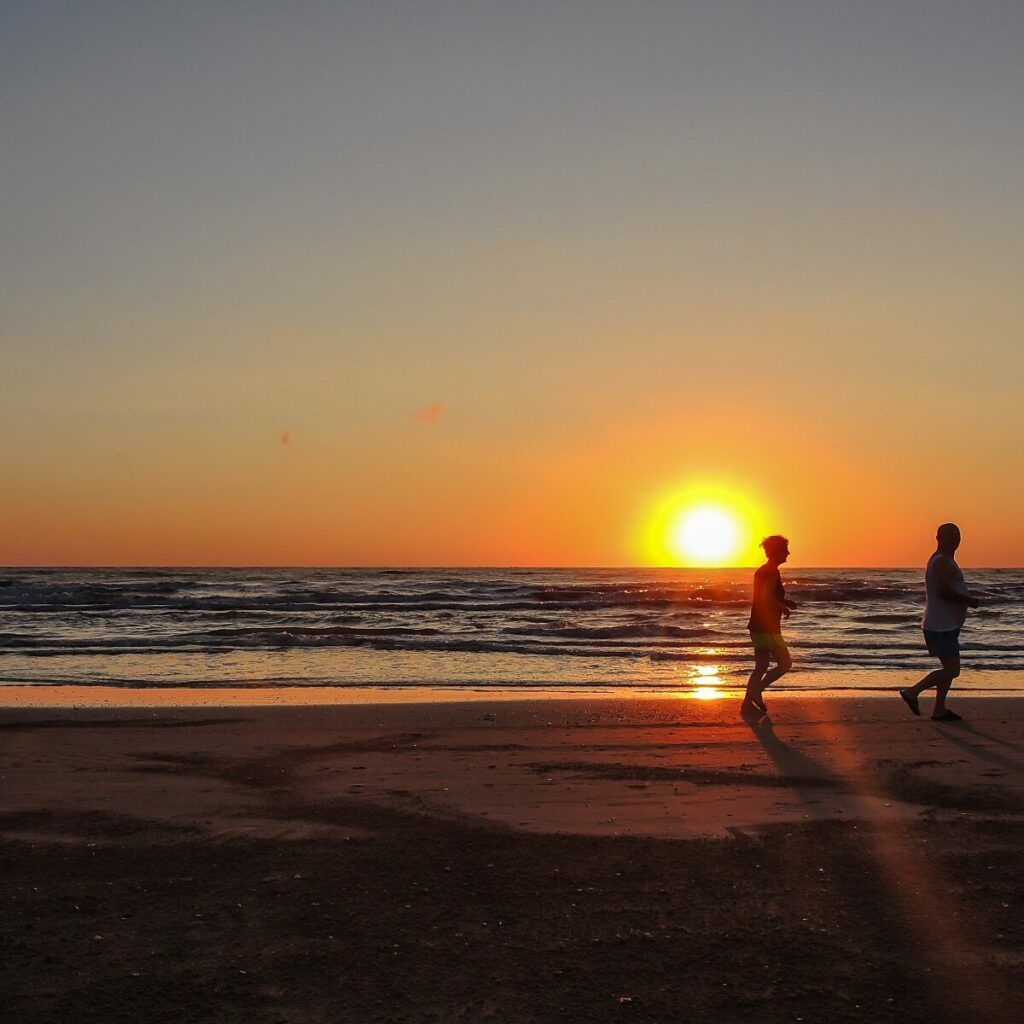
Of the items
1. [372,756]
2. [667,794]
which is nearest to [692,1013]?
[667,794]

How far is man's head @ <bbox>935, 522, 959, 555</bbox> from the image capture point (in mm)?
10859

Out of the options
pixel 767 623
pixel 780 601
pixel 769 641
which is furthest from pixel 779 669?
pixel 780 601

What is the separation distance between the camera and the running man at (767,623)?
11.3 meters

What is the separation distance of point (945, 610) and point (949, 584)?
10.3 inches

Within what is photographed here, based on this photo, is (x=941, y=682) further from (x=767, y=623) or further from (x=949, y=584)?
(x=767, y=623)

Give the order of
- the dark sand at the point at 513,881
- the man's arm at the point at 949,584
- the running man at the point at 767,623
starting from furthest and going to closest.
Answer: the running man at the point at 767,623
the man's arm at the point at 949,584
the dark sand at the point at 513,881

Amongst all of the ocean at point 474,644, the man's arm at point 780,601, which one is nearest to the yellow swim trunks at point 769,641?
the man's arm at point 780,601

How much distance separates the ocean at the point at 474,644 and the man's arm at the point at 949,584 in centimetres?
534

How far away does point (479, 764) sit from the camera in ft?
27.3

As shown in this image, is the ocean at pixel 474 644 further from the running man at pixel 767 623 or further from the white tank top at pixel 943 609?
the white tank top at pixel 943 609

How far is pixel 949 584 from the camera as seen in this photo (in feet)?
35.6

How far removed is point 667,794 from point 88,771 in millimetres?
4201

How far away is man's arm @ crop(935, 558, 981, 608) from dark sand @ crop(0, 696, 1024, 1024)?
1.98m

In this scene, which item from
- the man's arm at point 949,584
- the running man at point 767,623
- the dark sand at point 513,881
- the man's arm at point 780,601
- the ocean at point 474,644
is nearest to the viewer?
the dark sand at point 513,881
